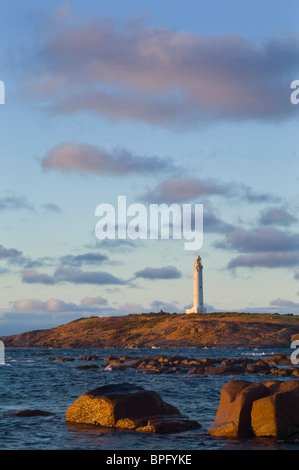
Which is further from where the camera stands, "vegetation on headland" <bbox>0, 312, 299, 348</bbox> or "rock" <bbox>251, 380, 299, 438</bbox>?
"vegetation on headland" <bbox>0, 312, 299, 348</bbox>

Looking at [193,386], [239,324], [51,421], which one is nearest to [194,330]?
[239,324]

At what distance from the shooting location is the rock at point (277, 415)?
23.1 m

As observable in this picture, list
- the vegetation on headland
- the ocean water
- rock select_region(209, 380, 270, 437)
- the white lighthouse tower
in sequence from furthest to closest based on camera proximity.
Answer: the white lighthouse tower → the vegetation on headland → rock select_region(209, 380, 270, 437) → the ocean water

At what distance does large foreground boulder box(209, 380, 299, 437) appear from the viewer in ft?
76.0

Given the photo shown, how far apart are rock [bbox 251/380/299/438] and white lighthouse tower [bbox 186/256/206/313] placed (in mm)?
158572

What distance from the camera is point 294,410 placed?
919 inches

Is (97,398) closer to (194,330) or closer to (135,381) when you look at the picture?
(135,381)

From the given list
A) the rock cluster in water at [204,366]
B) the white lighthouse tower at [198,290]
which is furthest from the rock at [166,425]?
the white lighthouse tower at [198,290]

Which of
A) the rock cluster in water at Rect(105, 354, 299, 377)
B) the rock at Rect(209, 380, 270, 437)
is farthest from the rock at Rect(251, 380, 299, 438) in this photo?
the rock cluster in water at Rect(105, 354, 299, 377)

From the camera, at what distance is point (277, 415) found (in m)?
23.2

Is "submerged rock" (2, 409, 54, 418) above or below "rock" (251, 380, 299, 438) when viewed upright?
below

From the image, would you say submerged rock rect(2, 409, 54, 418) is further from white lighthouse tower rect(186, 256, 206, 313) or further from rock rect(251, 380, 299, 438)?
white lighthouse tower rect(186, 256, 206, 313)
